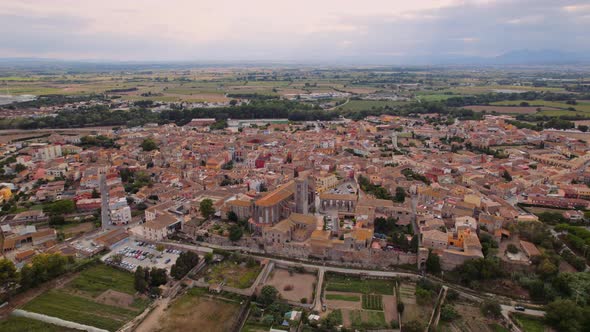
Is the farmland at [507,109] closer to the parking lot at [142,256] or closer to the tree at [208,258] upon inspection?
the tree at [208,258]

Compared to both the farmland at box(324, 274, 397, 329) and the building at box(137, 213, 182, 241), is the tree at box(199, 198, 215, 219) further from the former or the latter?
the farmland at box(324, 274, 397, 329)

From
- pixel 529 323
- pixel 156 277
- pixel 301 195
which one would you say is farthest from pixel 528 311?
pixel 156 277

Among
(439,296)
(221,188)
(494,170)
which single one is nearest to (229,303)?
(439,296)

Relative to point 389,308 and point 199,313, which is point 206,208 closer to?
point 199,313

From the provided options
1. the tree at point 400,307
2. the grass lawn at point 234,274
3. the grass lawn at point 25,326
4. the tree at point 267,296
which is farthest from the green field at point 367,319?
the grass lawn at point 25,326

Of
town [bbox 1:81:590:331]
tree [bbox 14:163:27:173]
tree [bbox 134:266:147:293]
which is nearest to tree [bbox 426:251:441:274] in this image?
town [bbox 1:81:590:331]

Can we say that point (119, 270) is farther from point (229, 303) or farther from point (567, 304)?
point (567, 304)
